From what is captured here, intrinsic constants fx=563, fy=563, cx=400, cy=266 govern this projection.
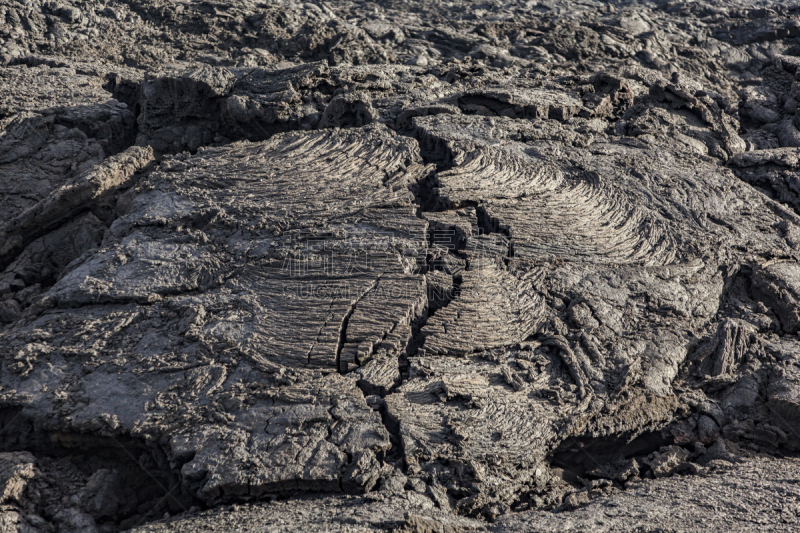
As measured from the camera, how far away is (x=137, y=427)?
3.11 m

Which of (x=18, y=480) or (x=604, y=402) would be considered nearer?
(x=18, y=480)

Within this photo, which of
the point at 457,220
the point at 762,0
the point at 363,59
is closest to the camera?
the point at 457,220

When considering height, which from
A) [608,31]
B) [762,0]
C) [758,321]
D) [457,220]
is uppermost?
[762,0]

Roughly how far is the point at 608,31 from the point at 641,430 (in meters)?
6.63

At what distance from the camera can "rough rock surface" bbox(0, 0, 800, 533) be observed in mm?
2996

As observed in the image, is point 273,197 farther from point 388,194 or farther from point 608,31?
point 608,31

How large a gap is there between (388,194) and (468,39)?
13.7 feet

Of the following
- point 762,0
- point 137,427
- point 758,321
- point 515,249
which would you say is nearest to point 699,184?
point 758,321

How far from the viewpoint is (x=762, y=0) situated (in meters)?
10.1

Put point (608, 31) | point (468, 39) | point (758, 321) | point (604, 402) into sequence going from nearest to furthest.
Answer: point (604, 402) → point (758, 321) → point (468, 39) → point (608, 31)

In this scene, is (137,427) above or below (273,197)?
below

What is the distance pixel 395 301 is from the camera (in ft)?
12.1

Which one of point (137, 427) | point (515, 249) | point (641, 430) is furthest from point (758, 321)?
point (137, 427)

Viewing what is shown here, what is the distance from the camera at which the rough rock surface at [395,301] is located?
2996mm
